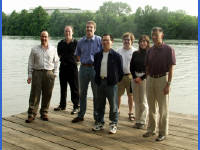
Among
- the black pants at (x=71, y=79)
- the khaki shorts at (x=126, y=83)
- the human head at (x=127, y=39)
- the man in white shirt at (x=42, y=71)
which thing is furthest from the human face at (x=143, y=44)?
the black pants at (x=71, y=79)

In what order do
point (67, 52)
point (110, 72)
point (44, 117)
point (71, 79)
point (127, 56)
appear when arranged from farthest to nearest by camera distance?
point (71, 79)
point (67, 52)
point (44, 117)
point (127, 56)
point (110, 72)

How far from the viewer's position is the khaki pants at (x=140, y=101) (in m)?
4.90

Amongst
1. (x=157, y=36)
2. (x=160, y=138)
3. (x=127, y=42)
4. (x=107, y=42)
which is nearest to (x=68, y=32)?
(x=127, y=42)

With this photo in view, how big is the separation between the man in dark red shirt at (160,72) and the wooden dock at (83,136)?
298mm

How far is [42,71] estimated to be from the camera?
17.0ft

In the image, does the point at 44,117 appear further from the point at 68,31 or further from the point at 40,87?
the point at 68,31

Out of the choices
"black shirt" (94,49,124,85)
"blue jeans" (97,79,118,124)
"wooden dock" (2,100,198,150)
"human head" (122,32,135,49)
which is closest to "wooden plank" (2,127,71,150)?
"wooden dock" (2,100,198,150)

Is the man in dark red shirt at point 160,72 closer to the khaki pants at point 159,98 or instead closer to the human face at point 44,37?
the khaki pants at point 159,98

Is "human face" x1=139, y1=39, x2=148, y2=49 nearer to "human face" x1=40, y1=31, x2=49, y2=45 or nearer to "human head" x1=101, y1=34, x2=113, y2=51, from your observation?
"human head" x1=101, y1=34, x2=113, y2=51

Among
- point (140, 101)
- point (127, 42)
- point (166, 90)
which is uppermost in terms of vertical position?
point (127, 42)

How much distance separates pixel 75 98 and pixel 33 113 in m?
0.98

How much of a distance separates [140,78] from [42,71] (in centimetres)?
161

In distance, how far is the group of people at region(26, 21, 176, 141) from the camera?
4168 millimetres

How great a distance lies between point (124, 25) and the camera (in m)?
59.7
